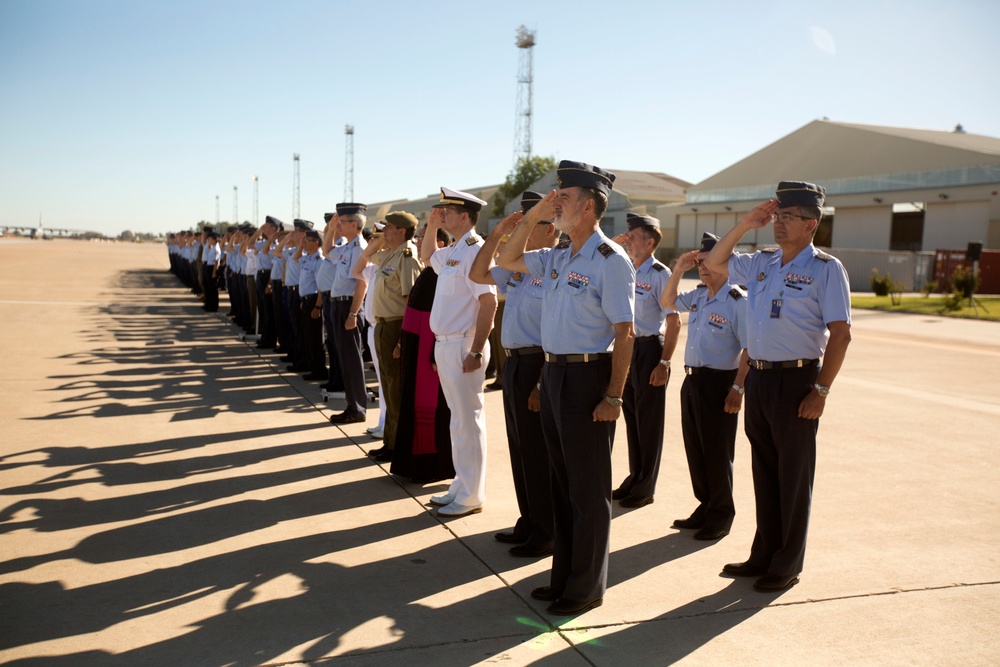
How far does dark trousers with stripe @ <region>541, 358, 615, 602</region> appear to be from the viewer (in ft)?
13.1

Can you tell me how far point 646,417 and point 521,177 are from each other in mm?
68740

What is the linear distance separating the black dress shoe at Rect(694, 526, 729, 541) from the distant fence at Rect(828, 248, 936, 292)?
38362mm

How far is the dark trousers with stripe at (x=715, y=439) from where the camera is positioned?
17.4ft

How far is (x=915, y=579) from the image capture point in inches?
180

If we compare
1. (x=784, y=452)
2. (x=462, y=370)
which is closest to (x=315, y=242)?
(x=462, y=370)

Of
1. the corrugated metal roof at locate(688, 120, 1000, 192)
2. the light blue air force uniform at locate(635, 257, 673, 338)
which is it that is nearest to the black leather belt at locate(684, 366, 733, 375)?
the light blue air force uniform at locate(635, 257, 673, 338)

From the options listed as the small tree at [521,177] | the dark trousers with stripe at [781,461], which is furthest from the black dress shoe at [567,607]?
the small tree at [521,177]

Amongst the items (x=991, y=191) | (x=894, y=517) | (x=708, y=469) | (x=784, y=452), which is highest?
(x=991, y=191)

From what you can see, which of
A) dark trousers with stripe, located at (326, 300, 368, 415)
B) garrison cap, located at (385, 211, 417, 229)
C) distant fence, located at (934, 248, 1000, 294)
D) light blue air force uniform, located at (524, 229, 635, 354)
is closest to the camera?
light blue air force uniform, located at (524, 229, 635, 354)

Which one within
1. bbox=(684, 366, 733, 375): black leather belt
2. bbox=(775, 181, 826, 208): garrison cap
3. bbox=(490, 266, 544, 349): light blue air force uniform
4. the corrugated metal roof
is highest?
the corrugated metal roof

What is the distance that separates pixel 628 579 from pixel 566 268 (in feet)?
5.68

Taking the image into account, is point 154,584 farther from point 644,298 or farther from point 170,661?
point 644,298

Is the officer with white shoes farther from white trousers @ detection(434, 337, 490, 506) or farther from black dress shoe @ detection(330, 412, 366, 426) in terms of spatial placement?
black dress shoe @ detection(330, 412, 366, 426)

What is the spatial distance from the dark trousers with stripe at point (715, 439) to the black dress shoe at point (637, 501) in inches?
21.1
